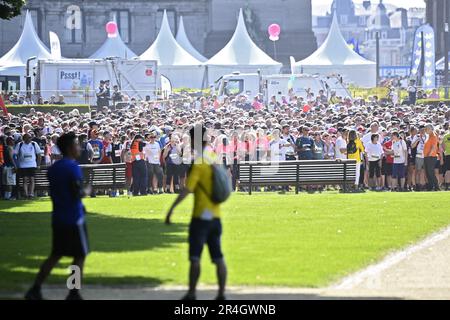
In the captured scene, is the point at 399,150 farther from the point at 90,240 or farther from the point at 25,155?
the point at 90,240

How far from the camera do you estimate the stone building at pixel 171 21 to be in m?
108

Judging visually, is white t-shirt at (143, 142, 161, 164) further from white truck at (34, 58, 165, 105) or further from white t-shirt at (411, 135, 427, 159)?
white truck at (34, 58, 165, 105)

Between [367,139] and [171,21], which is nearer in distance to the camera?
[367,139]

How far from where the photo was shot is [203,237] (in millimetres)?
14250

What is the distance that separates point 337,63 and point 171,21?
3912 centimetres

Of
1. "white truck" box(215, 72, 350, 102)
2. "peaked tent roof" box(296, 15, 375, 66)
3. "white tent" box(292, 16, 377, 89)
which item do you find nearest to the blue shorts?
"white truck" box(215, 72, 350, 102)

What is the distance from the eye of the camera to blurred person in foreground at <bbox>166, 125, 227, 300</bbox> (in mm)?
14242

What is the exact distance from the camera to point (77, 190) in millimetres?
14398

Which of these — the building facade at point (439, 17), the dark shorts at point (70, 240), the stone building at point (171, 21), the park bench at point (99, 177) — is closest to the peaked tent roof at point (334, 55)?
the building facade at point (439, 17)

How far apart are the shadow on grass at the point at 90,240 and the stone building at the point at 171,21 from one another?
81512 millimetres

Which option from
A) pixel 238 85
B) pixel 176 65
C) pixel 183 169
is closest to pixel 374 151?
pixel 183 169

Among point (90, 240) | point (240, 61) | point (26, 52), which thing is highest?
point (26, 52)

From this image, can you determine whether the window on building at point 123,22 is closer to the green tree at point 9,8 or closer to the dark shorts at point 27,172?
the dark shorts at point 27,172
